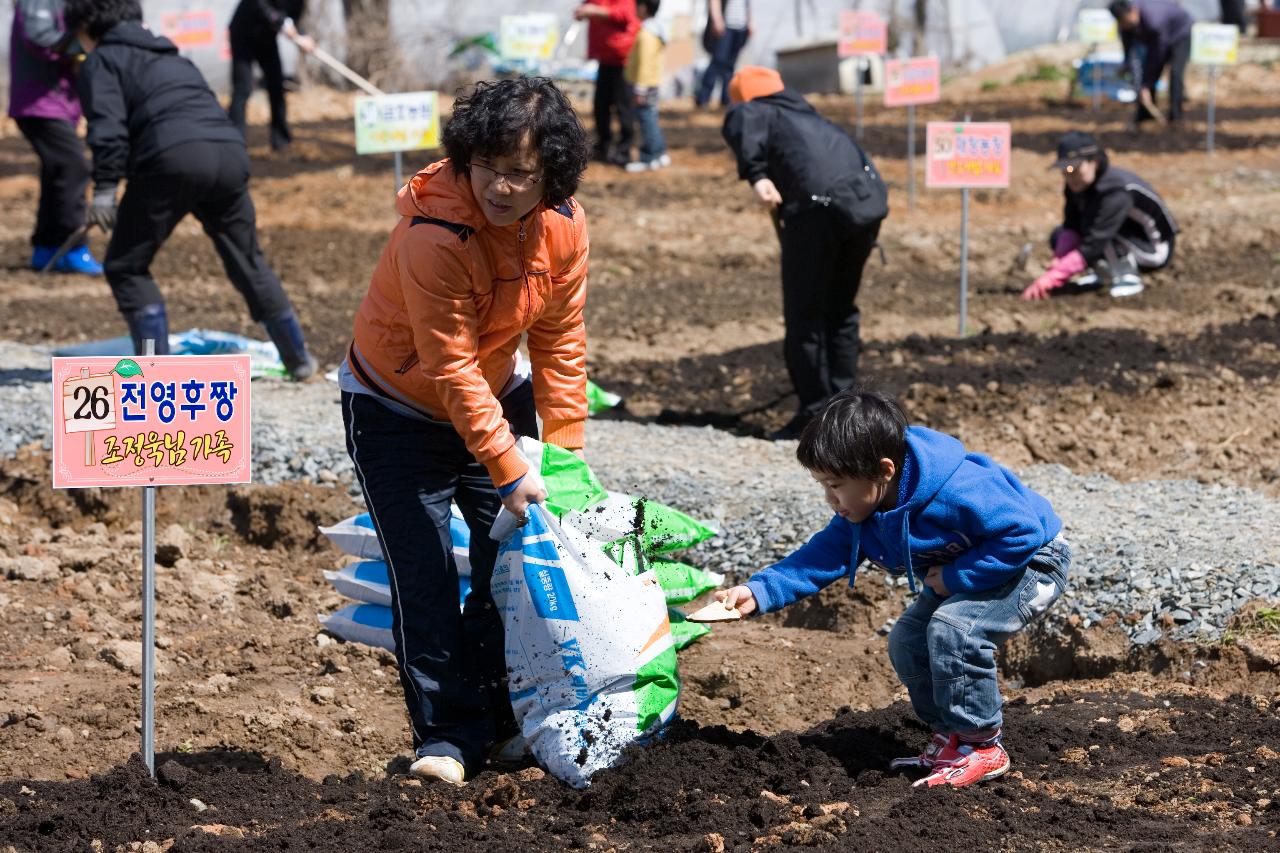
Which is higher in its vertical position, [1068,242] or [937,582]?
[937,582]

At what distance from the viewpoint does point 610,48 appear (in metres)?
14.2

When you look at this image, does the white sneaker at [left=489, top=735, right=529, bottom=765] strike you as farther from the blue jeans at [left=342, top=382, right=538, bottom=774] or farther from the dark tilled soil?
the dark tilled soil

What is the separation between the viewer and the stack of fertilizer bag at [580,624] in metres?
3.68

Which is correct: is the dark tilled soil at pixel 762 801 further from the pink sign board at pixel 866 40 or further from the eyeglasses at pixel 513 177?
the pink sign board at pixel 866 40

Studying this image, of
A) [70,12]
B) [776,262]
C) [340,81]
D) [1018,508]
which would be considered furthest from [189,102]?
[340,81]

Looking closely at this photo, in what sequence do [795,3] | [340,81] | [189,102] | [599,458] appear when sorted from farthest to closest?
[795,3], [340,81], [189,102], [599,458]

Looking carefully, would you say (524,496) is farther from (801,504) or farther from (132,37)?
(132,37)

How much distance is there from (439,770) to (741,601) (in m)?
0.85

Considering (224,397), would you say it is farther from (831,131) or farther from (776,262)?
(776,262)

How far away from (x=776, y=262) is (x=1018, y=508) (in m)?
8.96

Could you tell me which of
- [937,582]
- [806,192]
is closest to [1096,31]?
[806,192]

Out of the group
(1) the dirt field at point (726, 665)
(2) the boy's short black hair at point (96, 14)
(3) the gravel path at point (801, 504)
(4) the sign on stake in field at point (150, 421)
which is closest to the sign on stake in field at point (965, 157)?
(1) the dirt field at point (726, 665)

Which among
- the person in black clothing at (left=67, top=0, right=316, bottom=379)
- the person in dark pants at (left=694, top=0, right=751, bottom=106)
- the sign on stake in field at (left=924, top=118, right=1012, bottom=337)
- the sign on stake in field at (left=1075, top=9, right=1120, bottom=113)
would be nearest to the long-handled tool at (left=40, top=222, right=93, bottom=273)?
the person in black clothing at (left=67, top=0, right=316, bottom=379)

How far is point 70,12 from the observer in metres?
6.70
